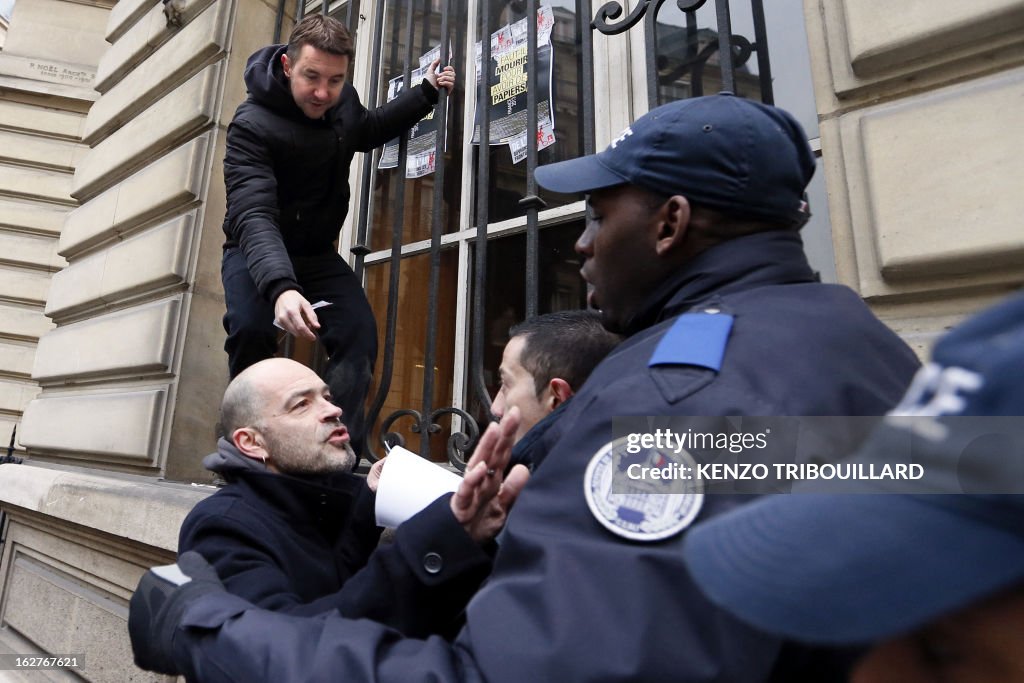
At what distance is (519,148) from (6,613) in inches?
165

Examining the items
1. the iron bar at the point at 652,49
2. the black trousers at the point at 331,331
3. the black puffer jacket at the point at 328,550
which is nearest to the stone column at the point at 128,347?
the black trousers at the point at 331,331

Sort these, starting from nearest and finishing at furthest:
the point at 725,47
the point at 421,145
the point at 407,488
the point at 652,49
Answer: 1. the point at 407,488
2. the point at 725,47
3. the point at 652,49
4. the point at 421,145

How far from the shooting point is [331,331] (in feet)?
9.34

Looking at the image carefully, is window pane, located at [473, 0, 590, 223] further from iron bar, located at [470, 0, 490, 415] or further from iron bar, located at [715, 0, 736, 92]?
iron bar, located at [715, 0, 736, 92]

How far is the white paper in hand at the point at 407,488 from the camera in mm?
1520

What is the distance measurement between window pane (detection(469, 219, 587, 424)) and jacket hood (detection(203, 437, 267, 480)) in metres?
1.36

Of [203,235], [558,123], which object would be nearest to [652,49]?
[558,123]

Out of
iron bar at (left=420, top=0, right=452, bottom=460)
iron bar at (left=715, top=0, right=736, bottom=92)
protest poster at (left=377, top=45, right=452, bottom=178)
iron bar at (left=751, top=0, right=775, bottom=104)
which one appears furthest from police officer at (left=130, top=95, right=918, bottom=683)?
protest poster at (left=377, top=45, right=452, bottom=178)

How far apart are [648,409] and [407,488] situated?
2.63 feet

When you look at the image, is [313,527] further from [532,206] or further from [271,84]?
[271,84]

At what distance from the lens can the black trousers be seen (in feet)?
9.32

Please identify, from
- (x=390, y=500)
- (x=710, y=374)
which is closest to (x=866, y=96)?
(x=710, y=374)

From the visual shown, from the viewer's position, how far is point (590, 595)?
2.58ft

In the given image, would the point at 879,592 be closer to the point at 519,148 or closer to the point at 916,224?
the point at 916,224
